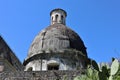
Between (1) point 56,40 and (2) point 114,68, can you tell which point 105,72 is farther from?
(1) point 56,40

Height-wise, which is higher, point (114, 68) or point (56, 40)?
point (56, 40)

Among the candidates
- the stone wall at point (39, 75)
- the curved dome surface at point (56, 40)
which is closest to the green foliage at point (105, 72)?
the stone wall at point (39, 75)

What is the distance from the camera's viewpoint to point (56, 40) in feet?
55.4

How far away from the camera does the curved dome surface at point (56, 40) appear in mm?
16516

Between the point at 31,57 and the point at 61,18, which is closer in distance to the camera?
the point at 31,57

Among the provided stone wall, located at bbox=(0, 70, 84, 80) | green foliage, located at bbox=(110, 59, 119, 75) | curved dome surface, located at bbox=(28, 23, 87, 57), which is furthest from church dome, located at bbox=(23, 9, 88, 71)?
green foliage, located at bbox=(110, 59, 119, 75)

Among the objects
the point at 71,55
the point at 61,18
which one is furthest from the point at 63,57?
the point at 61,18

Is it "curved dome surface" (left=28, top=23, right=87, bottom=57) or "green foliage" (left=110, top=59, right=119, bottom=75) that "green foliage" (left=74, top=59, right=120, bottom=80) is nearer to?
"green foliage" (left=110, top=59, right=119, bottom=75)

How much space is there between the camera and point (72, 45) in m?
16.6

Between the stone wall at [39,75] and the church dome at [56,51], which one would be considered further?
the church dome at [56,51]

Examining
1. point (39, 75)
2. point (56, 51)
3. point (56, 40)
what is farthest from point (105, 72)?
point (56, 40)

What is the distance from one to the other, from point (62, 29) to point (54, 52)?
1.71m

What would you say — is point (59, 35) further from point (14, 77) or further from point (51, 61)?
point (14, 77)

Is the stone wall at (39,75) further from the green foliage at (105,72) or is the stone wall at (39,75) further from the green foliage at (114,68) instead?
the green foliage at (114,68)
